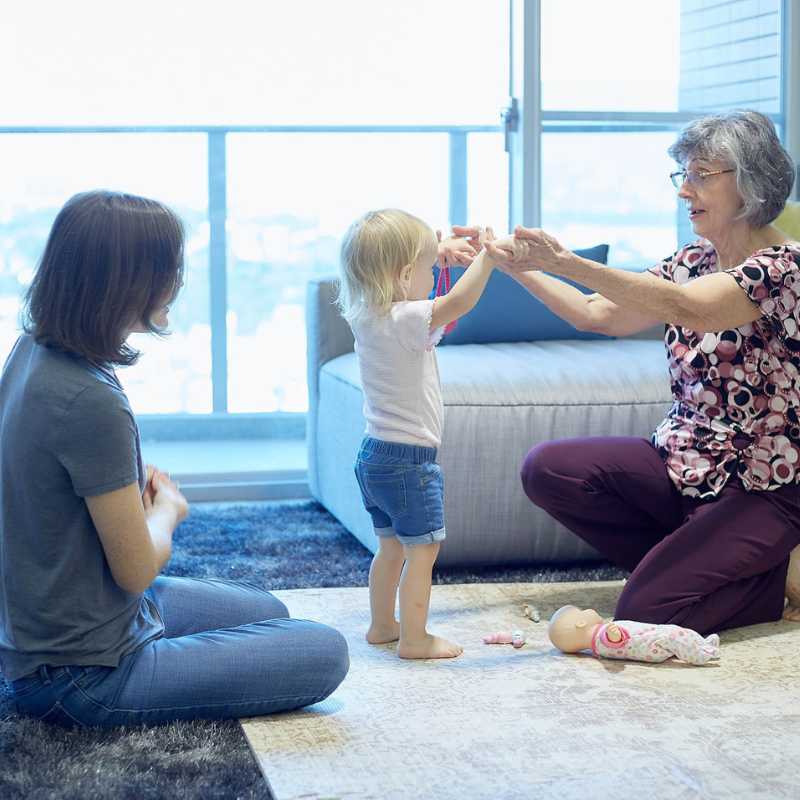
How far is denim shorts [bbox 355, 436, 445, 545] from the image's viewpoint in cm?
238

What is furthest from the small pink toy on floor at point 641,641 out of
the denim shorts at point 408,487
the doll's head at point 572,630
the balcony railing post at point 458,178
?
the balcony railing post at point 458,178

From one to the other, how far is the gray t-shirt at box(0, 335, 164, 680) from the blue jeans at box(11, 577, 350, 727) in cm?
3

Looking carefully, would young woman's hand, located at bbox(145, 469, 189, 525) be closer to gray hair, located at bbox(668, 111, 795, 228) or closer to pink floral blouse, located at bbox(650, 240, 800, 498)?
pink floral blouse, located at bbox(650, 240, 800, 498)

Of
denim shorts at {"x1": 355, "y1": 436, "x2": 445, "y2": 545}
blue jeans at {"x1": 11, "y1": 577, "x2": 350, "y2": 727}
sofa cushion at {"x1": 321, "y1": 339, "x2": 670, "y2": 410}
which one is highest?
sofa cushion at {"x1": 321, "y1": 339, "x2": 670, "y2": 410}

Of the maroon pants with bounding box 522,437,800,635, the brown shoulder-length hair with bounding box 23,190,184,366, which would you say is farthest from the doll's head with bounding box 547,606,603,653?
the brown shoulder-length hair with bounding box 23,190,184,366

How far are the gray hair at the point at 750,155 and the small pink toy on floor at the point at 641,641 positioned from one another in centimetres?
81

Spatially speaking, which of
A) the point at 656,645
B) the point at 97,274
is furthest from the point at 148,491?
the point at 656,645

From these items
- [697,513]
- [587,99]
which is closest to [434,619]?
[697,513]

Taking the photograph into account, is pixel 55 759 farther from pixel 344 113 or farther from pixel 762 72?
pixel 762 72

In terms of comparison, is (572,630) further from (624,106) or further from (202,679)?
(624,106)

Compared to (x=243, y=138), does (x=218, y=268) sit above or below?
below

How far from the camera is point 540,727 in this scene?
204 centimetres

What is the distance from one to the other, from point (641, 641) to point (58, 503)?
1078mm

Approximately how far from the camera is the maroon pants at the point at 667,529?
253 centimetres
